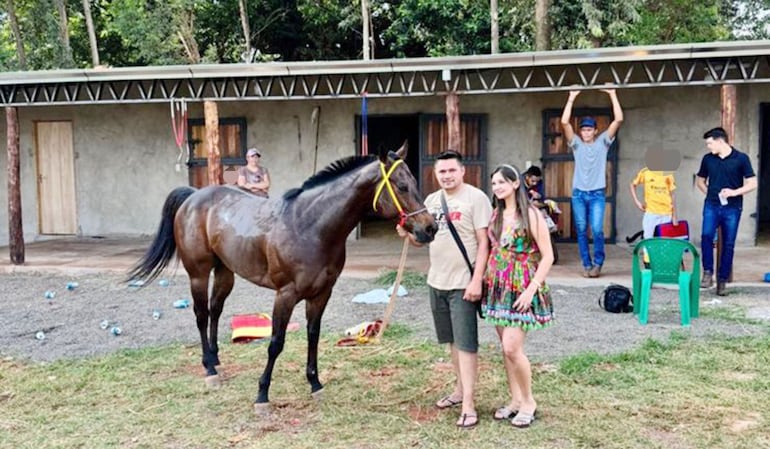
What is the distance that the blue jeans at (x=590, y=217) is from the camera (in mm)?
7066

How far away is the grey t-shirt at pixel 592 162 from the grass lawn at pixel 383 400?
2.41 meters

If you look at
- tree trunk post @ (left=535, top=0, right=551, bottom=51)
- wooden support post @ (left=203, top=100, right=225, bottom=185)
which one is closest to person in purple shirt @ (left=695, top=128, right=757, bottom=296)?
wooden support post @ (left=203, top=100, right=225, bottom=185)

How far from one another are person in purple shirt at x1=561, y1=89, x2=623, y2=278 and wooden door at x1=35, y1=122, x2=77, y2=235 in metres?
8.49

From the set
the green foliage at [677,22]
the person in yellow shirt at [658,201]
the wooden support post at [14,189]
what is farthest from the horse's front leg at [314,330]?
the green foliage at [677,22]

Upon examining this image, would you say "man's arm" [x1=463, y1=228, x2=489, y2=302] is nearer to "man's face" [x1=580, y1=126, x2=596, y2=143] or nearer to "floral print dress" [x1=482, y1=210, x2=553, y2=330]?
"floral print dress" [x1=482, y1=210, x2=553, y2=330]

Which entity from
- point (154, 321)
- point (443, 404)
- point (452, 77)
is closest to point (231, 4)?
point (452, 77)

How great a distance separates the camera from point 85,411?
3.83 m

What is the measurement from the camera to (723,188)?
20.2 ft

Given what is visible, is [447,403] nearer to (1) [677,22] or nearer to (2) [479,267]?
(2) [479,267]

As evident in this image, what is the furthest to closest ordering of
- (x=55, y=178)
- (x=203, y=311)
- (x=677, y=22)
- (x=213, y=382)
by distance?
(x=677, y=22) → (x=55, y=178) → (x=203, y=311) → (x=213, y=382)

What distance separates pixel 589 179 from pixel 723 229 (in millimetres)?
1388

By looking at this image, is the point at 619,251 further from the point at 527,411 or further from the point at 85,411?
the point at 85,411

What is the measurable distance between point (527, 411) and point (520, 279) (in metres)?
0.75

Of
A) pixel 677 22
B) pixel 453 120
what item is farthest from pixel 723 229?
pixel 677 22
